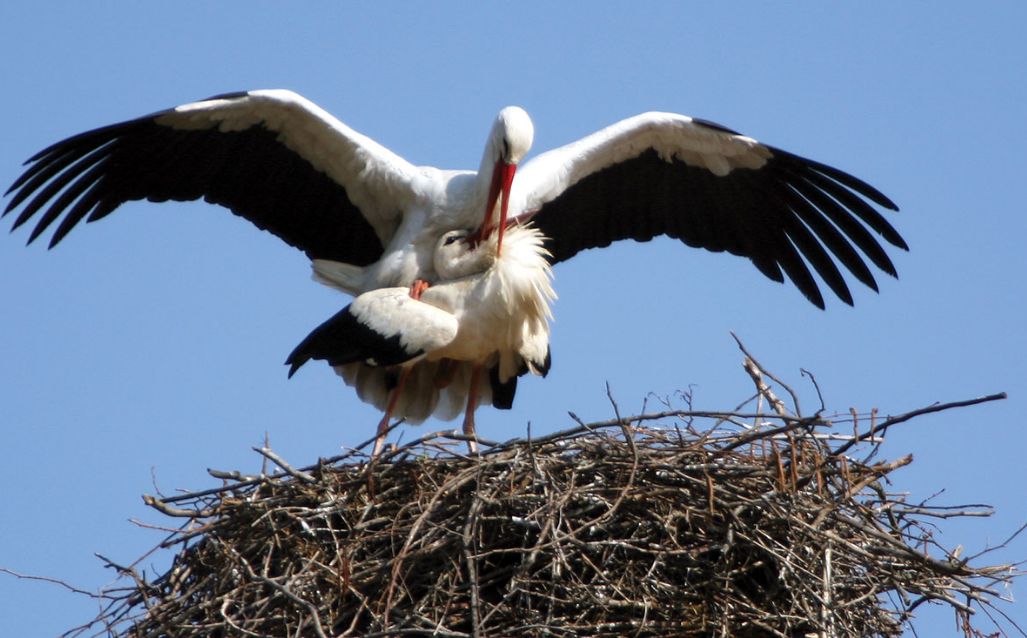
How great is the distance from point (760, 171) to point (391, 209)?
1.79 m

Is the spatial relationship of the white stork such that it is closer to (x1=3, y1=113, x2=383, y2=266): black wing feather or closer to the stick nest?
(x1=3, y1=113, x2=383, y2=266): black wing feather

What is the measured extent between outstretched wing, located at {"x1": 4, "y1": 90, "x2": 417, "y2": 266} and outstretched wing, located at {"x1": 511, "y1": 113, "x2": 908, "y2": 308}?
77 centimetres

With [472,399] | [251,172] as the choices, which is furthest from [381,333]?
[251,172]

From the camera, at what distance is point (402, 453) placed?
5.09m

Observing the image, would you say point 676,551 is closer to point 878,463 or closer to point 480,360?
point 878,463

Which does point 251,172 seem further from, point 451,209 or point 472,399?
point 472,399

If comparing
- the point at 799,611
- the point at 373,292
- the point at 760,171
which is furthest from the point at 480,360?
the point at 799,611

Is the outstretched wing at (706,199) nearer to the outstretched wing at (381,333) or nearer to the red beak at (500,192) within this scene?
the red beak at (500,192)

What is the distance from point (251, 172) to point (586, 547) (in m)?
2.78

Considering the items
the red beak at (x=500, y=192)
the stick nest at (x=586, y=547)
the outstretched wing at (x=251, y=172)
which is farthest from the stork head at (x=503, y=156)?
the stick nest at (x=586, y=547)

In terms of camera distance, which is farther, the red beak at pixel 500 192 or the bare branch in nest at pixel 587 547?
the red beak at pixel 500 192

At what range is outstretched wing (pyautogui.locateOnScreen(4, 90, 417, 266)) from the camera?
6250 mm

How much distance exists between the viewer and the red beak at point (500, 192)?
6012mm

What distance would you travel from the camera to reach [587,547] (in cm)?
467
